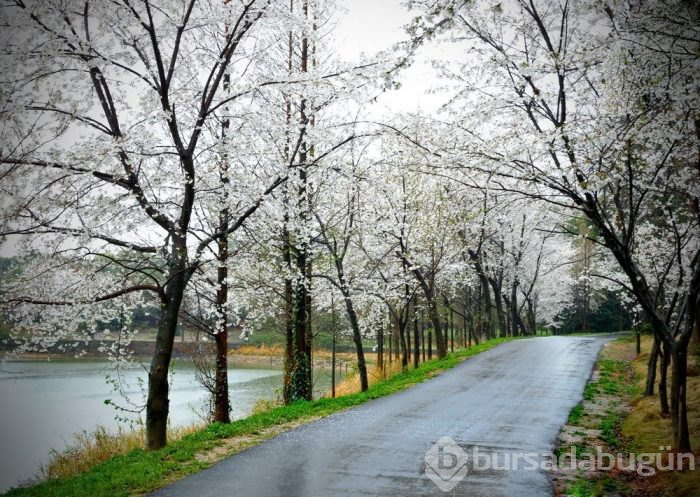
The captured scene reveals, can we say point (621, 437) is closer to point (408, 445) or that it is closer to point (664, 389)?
point (664, 389)

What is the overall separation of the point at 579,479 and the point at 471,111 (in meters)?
5.58

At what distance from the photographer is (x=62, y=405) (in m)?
21.8

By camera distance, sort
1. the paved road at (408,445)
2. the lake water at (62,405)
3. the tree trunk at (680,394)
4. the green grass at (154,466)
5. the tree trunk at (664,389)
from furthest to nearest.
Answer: the lake water at (62,405), the tree trunk at (664,389), the tree trunk at (680,394), the green grass at (154,466), the paved road at (408,445)

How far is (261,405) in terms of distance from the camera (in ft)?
48.5

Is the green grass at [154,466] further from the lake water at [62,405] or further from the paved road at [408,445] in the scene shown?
the lake water at [62,405]

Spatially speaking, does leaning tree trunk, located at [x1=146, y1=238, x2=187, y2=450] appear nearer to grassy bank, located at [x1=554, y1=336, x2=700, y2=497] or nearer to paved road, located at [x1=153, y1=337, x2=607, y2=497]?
paved road, located at [x1=153, y1=337, x2=607, y2=497]

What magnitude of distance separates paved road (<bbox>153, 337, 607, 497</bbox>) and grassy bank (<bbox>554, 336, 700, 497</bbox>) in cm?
35

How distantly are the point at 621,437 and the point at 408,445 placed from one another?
13.7ft

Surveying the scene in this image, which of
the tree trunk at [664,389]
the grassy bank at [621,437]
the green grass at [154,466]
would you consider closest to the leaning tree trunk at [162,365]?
the green grass at [154,466]

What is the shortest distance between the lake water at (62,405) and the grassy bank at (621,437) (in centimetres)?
897

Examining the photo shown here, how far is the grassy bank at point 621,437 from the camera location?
5617 mm

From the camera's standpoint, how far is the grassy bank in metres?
5.62

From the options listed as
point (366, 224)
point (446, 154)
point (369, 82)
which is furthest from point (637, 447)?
point (366, 224)

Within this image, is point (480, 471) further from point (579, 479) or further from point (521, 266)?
point (521, 266)
